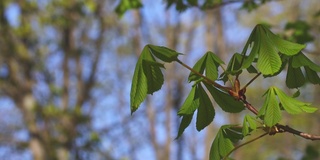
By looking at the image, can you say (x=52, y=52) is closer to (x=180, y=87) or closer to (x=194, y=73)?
(x=180, y=87)

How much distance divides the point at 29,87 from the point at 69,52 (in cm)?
215

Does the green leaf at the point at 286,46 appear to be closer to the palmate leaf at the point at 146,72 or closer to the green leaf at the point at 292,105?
the green leaf at the point at 292,105

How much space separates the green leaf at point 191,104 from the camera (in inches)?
67.9

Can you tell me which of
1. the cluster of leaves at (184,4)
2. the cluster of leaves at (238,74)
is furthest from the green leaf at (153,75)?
the cluster of leaves at (184,4)

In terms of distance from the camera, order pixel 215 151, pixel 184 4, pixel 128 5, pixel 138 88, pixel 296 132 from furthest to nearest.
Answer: pixel 128 5 < pixel 184 4 < pixel 215 151 < pixel 138 88 < pixel 296 132

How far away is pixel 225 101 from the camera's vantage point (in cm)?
175

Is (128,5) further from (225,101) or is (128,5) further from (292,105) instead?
(292,105)

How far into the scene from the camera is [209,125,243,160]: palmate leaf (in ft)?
5.92

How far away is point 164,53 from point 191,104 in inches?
7.1

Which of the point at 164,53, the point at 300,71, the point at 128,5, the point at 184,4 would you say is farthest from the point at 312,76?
the point at 128,5

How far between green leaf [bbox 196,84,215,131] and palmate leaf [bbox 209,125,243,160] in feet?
0.22

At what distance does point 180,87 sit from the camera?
14586 millimetres

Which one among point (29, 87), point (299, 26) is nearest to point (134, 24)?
point (29, 87)

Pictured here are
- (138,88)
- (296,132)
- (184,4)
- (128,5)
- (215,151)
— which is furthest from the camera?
(128,5)
